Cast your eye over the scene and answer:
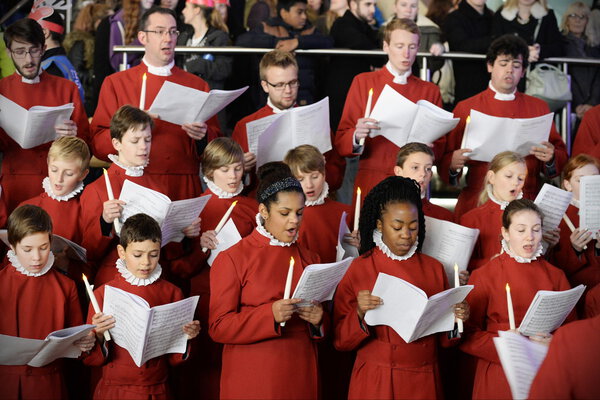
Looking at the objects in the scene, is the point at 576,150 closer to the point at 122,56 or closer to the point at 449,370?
the point at 449,370

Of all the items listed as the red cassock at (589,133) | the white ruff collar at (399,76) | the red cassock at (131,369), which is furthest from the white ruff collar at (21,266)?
the red cassock at (589,133)

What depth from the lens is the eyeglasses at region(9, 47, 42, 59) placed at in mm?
5033

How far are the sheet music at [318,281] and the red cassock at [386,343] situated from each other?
0.28 meters

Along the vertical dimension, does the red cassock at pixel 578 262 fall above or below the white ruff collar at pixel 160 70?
below

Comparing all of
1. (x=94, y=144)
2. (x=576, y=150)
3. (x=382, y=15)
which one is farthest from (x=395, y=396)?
(x=382, y=15)

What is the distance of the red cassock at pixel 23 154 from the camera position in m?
5.10

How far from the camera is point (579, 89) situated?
7.28m

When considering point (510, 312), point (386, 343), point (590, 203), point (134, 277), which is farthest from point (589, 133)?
point (134, 277)

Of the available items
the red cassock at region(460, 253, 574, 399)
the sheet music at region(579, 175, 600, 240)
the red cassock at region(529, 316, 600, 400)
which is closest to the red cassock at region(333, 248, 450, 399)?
the red cassock at region(460, 253, 574, 399)

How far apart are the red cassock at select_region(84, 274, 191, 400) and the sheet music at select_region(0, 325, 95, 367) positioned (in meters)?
0.14

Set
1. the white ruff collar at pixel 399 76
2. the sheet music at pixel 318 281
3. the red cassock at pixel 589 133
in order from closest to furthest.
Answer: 1. the sheet music at pixel 318 281
2. the white ruff collar at pixel 399 76
3. the red cassock at pixel 589 133

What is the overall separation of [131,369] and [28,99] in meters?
1.94

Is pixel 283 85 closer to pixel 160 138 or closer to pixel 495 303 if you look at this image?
pixel 160 138

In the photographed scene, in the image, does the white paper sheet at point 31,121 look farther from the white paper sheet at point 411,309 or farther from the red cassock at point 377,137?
the white paper sheet at point 411,309
